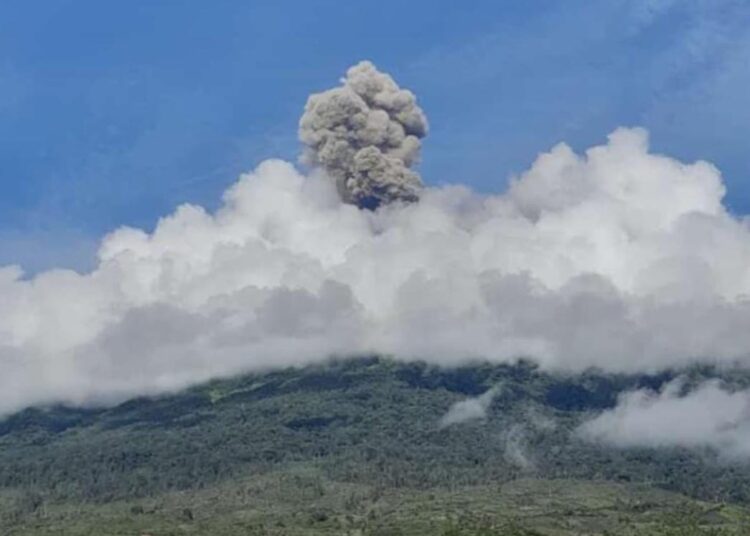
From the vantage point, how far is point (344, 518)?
168375mm

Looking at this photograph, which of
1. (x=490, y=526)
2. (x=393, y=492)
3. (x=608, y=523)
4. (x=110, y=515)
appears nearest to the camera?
(x=490, y=526)

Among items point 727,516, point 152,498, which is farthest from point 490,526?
point 152,498

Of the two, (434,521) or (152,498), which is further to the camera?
(152,498)

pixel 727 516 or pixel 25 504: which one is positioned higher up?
pixel 25 504

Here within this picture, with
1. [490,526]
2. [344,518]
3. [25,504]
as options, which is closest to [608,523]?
[490,526]

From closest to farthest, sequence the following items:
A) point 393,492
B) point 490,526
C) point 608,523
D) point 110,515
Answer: point 490,526 < point 608,523 < point 110,515 < point 393,492

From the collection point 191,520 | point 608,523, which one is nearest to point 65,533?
point 191,520

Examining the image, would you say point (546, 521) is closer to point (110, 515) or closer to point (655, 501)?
point (655, 501)

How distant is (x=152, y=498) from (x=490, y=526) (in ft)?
217

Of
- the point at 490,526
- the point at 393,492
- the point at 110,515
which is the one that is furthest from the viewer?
the point at 393,492

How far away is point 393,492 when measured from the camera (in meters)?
195

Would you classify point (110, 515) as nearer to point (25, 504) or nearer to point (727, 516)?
point (25, 504)

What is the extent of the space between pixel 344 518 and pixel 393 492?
27.1m

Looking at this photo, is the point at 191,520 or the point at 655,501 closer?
the point at 191,520
